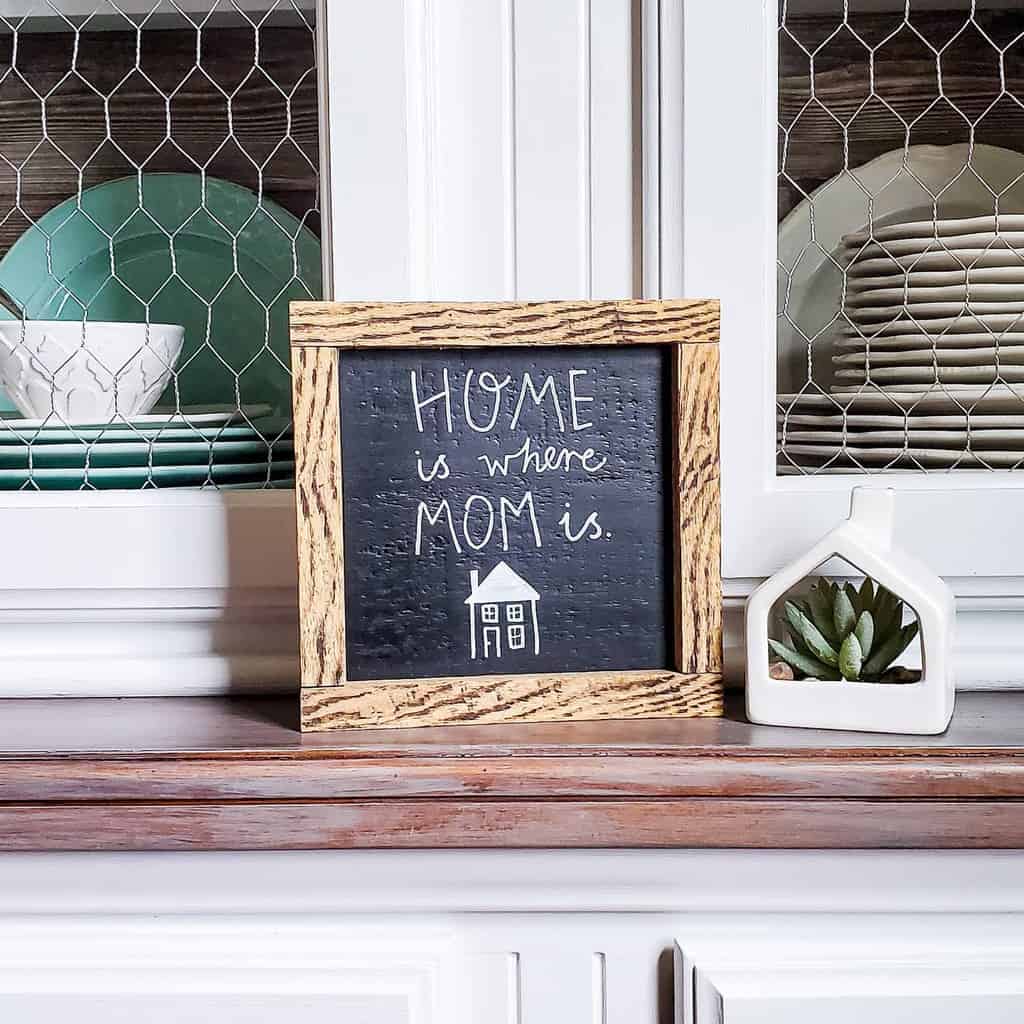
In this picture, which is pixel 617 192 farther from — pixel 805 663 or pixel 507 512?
pixel 805 663

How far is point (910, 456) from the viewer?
88 cm

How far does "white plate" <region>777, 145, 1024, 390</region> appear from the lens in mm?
891

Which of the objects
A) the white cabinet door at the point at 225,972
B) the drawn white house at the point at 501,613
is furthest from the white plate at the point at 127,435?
the white cabinet door at the point at 225,972

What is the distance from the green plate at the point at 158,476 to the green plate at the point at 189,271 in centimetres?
6

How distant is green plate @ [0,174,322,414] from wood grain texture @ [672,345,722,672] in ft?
1.13

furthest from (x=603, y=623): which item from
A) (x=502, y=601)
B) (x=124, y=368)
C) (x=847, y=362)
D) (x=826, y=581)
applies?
(x=124, y=368)

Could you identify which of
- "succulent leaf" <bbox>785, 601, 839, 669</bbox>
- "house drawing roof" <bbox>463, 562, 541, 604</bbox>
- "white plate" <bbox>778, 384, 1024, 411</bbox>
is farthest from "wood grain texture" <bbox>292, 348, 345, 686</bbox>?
"white plate" <bbox>778, 384, 1024, 411</bbox>

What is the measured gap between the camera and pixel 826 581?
0.80 meters

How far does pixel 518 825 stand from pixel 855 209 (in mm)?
576

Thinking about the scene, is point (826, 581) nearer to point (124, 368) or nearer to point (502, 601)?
point (502, 601)

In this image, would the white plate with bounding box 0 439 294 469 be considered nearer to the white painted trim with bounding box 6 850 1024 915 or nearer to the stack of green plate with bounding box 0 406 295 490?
the stack of green plate with bounding box 0 406 295 490

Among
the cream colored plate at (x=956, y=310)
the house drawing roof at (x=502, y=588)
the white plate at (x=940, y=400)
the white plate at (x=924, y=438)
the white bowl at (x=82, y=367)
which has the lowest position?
the house drawing roof at (x=502, y=588)

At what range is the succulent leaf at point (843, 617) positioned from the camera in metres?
0.75

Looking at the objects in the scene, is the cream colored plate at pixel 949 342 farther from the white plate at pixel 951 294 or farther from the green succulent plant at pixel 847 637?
the green succulent plant at pixel 847 637
